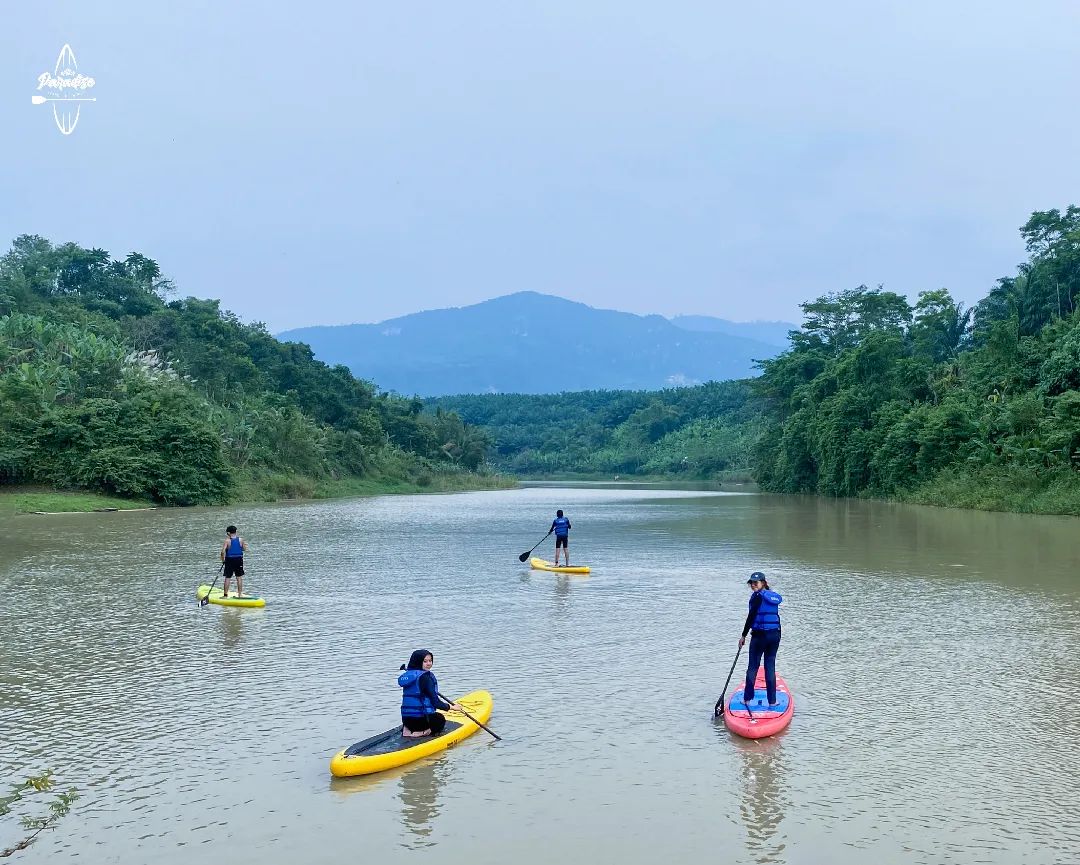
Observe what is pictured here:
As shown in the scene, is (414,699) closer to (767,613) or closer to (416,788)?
(416,788)

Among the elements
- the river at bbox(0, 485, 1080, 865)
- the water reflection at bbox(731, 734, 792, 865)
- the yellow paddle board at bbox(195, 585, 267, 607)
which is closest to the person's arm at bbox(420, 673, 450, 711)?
the river at bbox(0, 485, 1080, 865)

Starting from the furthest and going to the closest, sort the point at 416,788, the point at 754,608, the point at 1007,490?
1. the point at 1007,490
2. the point at 754,608
3. the point at 416,788

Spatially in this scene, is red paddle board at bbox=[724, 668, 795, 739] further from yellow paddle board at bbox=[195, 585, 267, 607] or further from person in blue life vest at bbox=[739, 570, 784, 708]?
yellow paddle board at bbox=[195, 585, 267, 607]

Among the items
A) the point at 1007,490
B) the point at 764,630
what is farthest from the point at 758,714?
the point at 1007,490

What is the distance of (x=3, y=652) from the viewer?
593 inches

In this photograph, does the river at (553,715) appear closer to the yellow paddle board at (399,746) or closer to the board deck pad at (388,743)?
the yellow paddle board at (399,746)

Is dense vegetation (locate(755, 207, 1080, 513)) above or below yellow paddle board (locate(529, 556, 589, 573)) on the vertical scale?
above

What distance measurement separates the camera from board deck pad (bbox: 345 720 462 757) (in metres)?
9.88

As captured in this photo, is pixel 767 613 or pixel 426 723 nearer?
pixel 426 723

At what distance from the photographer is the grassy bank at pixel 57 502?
4616 cm

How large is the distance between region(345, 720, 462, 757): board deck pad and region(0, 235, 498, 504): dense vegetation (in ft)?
148

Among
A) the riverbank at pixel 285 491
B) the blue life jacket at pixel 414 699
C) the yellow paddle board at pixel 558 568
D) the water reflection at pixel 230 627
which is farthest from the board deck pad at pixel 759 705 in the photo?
the riverbank at pixel 285 491

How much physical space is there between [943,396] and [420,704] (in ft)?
206

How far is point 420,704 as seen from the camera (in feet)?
34.6
